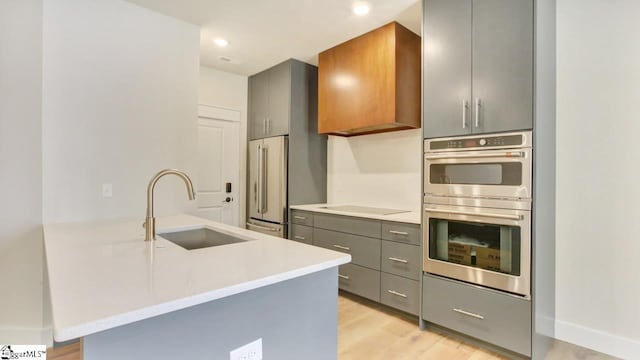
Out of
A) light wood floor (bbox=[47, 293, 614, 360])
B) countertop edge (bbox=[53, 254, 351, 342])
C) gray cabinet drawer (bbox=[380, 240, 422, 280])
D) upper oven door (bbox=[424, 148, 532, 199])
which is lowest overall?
light wood floor (bbox=[47, 293, 614, 360])

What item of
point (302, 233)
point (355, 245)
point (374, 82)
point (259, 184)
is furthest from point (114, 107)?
point (355, 245)

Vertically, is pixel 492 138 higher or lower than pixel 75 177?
higher

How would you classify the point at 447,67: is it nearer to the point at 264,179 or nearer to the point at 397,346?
the point at 397,346

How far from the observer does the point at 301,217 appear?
3.55 m

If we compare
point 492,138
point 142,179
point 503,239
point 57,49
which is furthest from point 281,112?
point 503,239

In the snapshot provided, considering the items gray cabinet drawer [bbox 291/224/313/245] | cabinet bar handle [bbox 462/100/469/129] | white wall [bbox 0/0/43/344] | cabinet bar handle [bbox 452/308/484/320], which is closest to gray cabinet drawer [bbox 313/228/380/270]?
gray cabinet drawer [bbox 291/224/313/245]

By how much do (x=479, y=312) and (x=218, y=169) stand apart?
324 centimetres

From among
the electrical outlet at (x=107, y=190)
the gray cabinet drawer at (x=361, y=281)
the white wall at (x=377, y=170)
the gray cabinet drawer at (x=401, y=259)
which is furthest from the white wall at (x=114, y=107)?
the gray cabinet drawer at (x=401, y=259)

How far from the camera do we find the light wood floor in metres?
2.10

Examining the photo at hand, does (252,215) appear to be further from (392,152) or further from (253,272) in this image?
(253,272)

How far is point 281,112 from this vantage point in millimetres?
3801

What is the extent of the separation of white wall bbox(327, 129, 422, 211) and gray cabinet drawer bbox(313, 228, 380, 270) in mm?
661
